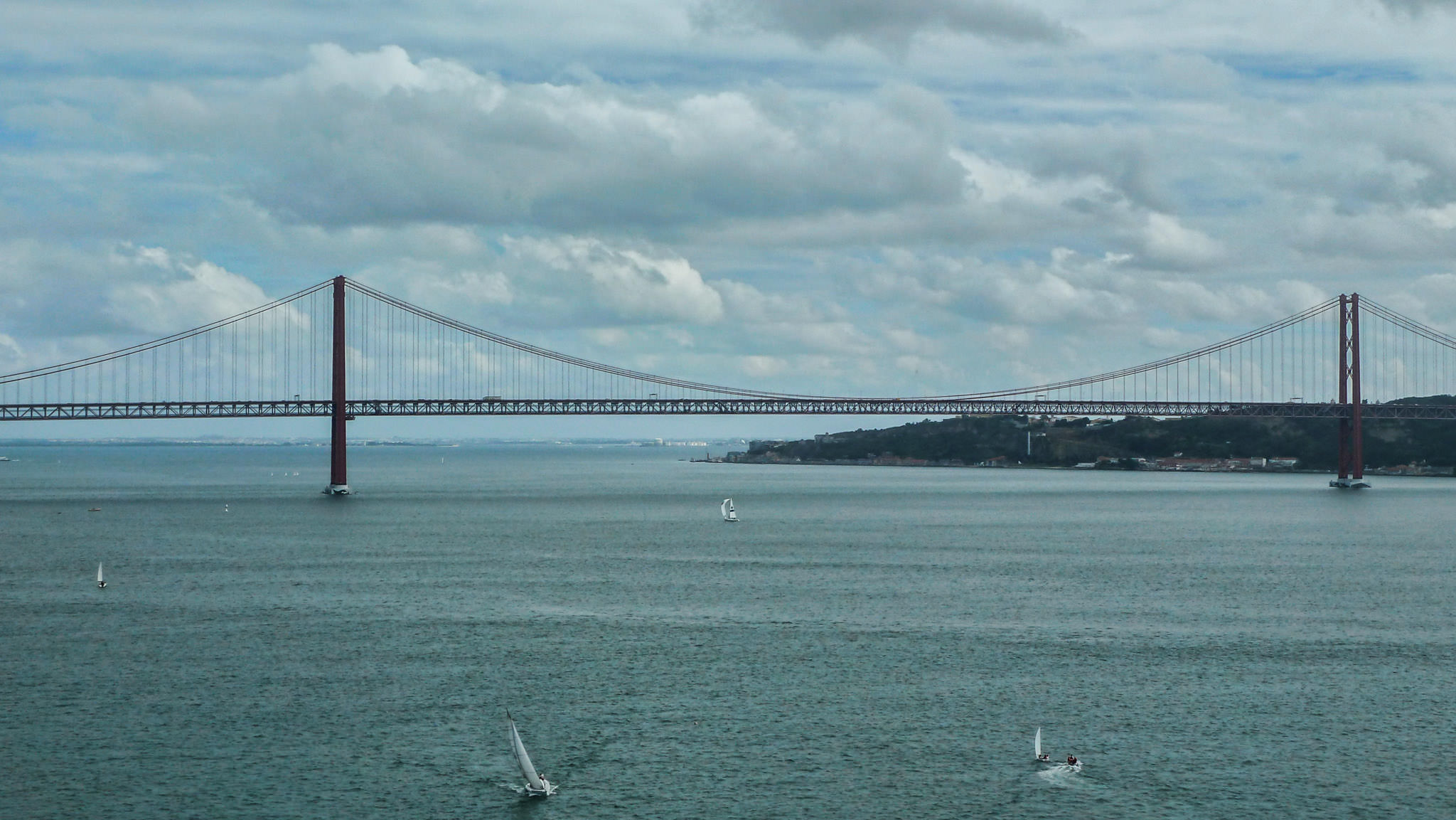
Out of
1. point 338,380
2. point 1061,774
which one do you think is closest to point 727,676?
point 1061,774

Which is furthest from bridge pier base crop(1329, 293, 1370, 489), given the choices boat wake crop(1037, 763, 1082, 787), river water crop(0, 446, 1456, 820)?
boat wake crop(1037, 763, 1082, 787)

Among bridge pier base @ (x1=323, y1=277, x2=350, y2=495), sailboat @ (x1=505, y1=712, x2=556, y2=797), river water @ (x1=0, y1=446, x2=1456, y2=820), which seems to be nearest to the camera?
sailboat @ (x1=505, y1=712, x2=556, y2=797)

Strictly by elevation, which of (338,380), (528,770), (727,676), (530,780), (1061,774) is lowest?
(1061,774)

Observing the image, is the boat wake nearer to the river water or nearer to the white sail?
the river water

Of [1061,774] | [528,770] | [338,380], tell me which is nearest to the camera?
[528,770]

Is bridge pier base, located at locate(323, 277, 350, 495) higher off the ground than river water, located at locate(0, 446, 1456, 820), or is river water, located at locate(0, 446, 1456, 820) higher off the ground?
bridge pier base, located at locate(323, 277, 350, 495)

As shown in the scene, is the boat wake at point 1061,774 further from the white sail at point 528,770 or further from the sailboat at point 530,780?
the white sail at point 528,770

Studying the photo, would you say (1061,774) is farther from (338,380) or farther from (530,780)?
(338,380)

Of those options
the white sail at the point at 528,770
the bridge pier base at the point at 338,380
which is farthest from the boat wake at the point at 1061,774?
the bridge pier base at the point at 338,380

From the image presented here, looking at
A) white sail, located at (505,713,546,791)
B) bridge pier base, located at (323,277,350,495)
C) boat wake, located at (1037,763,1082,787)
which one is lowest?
boat wake, located at (1037,763,1082,787)
